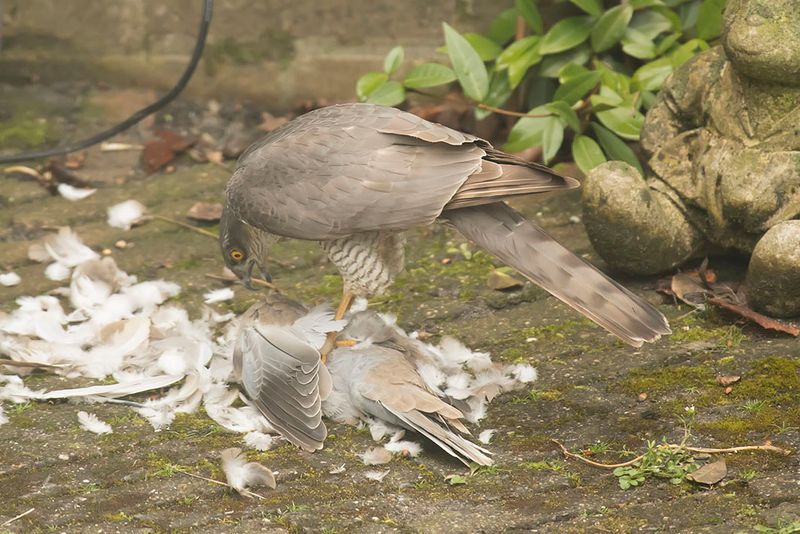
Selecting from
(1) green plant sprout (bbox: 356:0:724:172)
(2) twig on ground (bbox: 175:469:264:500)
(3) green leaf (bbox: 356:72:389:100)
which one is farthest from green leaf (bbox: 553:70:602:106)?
(2) twig on ground (bbox: 175:469:264:500)

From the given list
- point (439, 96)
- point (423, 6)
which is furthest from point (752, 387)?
point (423, 6)

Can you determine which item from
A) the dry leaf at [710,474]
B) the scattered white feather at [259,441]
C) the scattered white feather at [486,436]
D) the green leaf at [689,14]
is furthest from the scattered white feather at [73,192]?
the dry leaf at [710,474]

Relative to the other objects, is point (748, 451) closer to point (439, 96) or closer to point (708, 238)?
point (708, 238)

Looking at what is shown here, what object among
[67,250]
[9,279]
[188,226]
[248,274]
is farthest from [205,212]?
[248,274]

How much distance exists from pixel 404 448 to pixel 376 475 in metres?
0.18

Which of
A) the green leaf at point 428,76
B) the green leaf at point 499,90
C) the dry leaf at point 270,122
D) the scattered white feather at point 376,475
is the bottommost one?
the scattered white feather at point 376,475

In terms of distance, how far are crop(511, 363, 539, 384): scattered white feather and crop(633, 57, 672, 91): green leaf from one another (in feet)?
6.21

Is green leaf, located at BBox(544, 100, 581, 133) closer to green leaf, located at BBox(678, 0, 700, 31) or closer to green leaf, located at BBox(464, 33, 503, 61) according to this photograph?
green leaf, located at BBox(464, 33, 503, 61)

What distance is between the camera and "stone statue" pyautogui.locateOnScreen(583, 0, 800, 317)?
398 centimetres

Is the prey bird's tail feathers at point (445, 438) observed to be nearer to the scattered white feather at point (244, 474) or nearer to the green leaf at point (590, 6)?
the scattered white feather at point (244, 474)

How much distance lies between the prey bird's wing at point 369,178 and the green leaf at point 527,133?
1.37m

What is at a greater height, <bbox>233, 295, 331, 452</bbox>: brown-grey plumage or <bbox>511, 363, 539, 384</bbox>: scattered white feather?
<bbox>233, 295, 331, 452</bbox>: brown-grey plumage

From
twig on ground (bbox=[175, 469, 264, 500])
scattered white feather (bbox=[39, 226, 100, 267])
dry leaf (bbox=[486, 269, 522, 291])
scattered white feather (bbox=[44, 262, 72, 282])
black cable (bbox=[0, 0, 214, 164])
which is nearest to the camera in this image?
twig on ground (bbox=[175, 469, 264, 500])

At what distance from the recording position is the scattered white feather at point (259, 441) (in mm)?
3635
